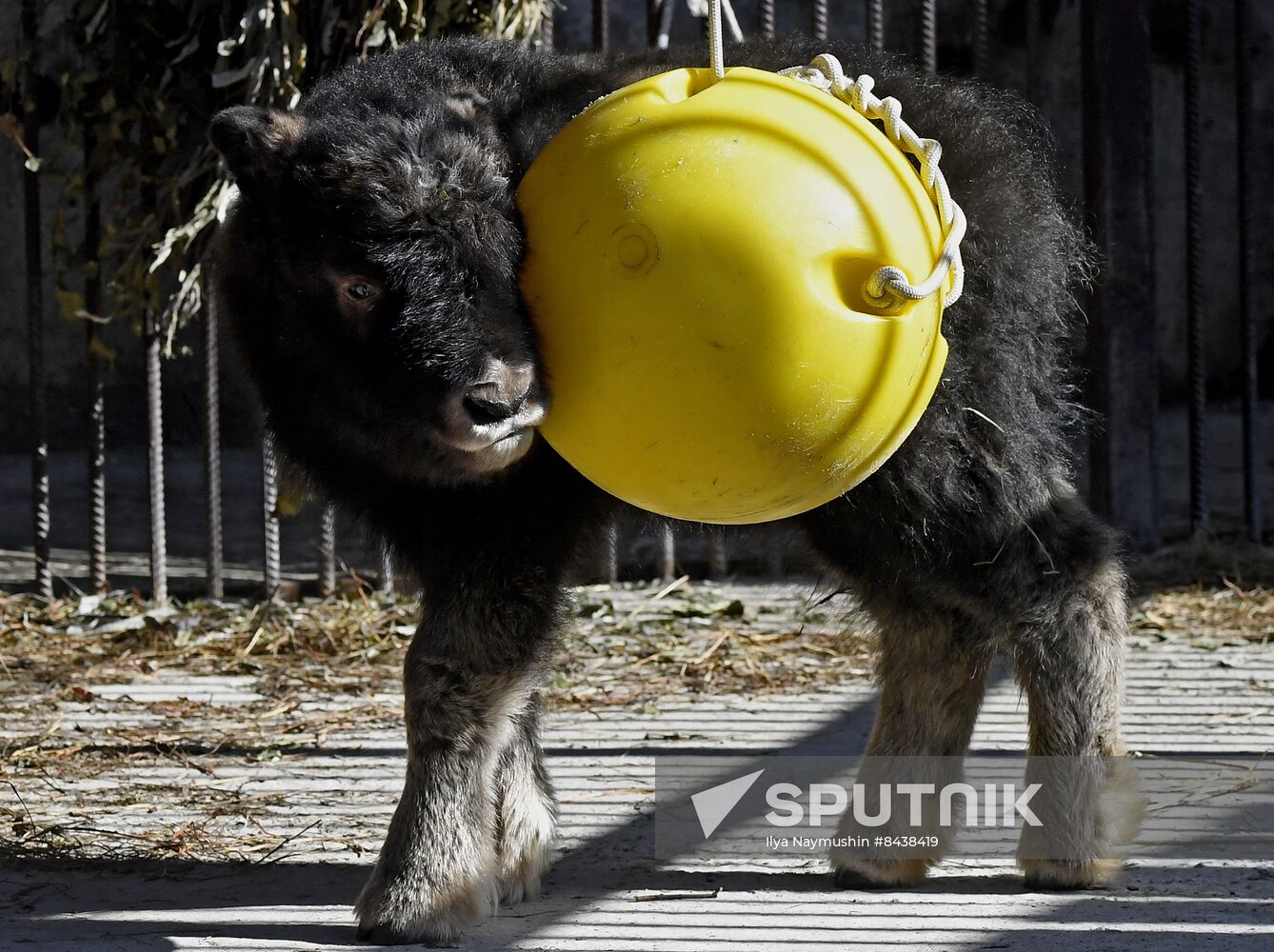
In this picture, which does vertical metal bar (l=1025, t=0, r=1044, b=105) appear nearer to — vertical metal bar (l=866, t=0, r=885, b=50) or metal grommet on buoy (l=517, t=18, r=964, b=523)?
vertical metal bar (l=866, t=0, r=885, b=50)

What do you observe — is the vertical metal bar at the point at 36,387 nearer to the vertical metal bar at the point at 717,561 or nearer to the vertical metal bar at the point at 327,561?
the vertical metal bar at the point at 327,561

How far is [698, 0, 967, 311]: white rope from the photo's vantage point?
8.91 feet

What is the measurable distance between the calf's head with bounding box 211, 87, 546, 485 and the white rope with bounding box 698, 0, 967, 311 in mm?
577

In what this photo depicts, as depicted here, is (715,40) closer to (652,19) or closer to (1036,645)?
(1036,645)

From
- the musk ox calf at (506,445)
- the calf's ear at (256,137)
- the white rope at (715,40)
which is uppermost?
the white rope at (715,40)

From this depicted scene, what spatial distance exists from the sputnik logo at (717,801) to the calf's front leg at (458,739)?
704mm

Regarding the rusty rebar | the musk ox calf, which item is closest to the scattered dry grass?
the musk ox calf

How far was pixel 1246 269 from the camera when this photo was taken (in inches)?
292

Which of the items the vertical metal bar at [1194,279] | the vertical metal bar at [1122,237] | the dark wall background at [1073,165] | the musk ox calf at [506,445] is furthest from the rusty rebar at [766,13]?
the dark wall background at [1073,165]

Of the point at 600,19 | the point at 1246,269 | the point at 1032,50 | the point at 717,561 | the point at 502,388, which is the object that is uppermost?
the point at 600,19

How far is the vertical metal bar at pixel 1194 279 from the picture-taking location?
733 cm

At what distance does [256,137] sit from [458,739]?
1349 millimetres

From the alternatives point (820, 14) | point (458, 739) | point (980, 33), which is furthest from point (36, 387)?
point (980, 33)

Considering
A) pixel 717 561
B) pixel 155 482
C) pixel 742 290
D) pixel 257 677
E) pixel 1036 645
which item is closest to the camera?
pixel 742 290
